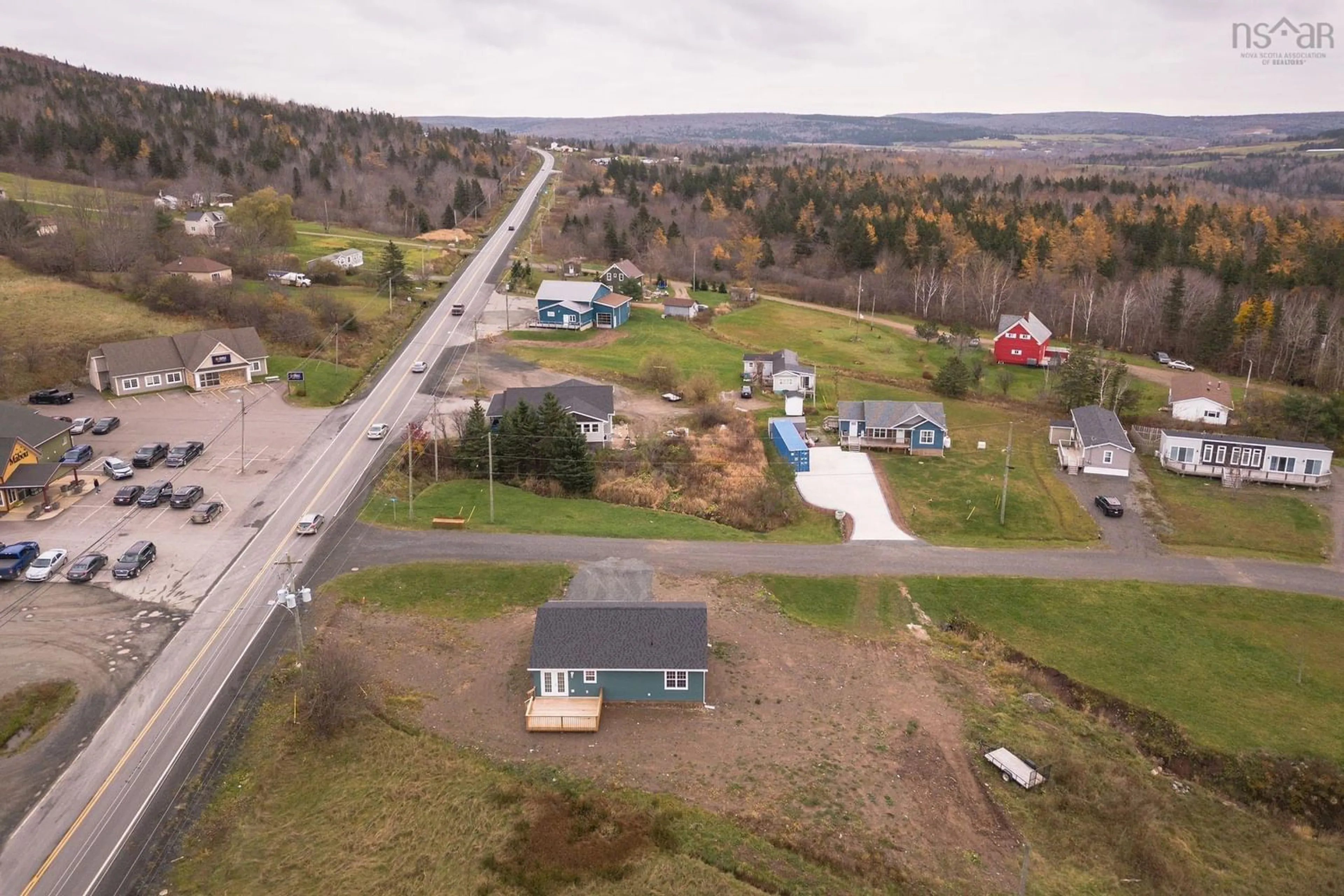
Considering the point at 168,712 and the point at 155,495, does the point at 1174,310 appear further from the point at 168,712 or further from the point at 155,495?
the point at 168,712

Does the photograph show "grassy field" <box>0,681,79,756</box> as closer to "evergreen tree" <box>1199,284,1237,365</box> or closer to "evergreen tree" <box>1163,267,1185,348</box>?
"evergreen tree" <box>1199,284,1237,365</box>

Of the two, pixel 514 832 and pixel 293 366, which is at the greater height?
pixel 293 366

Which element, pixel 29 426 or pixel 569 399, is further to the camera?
pixel 569 399

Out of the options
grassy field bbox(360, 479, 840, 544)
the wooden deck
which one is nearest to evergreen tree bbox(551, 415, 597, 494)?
grassy field bbox(360, 479, 840, 544)

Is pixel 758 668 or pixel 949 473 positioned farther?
pixel 949 473

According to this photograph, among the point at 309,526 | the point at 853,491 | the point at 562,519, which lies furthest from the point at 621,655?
the point at 853,491

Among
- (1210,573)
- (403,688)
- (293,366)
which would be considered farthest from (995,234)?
(403,688)

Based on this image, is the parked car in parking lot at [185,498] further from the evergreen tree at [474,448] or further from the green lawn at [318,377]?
the green lawn at [318,377]

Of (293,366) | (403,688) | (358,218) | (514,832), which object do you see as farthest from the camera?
(358,218)

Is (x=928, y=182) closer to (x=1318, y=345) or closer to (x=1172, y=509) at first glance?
(x=1318, y=345)
